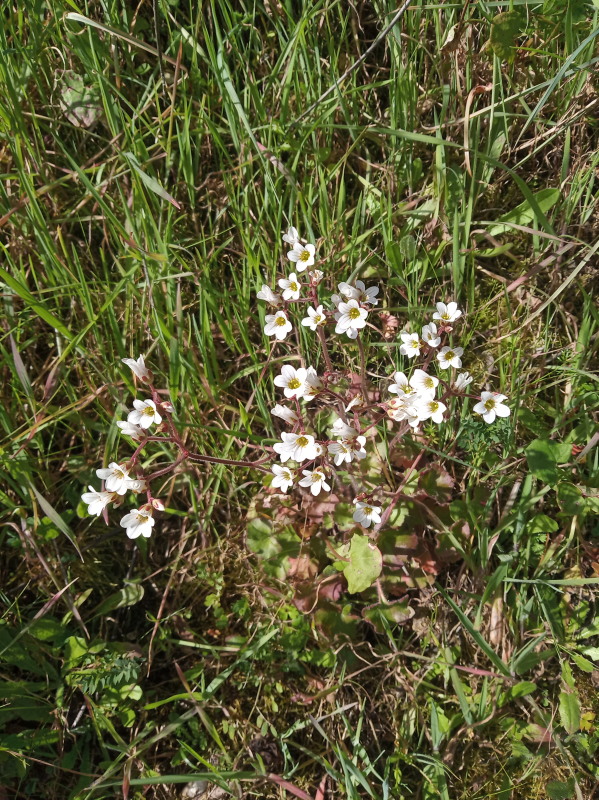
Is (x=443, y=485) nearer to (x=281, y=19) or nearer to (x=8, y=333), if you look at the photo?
(x=8, y=333)

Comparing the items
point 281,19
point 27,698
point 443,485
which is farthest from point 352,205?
point 27,698

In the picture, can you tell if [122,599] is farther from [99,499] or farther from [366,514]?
[366,514]

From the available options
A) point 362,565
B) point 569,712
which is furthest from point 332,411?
point 569,712

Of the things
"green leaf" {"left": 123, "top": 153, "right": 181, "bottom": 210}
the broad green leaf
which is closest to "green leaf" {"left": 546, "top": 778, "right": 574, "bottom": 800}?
the broad green leaf

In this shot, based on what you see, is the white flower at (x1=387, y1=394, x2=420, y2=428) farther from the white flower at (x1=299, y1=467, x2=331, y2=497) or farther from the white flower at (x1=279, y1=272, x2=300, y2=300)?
the white flower at (x1=279, y1=272, x2=300, y2=300)

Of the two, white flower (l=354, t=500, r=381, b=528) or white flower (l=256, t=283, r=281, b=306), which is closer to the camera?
white flower (l=354, t=500, r=381, b=528)
